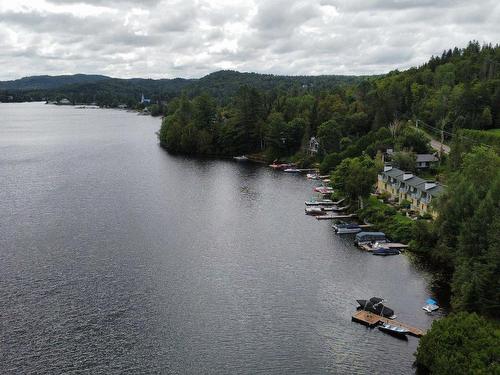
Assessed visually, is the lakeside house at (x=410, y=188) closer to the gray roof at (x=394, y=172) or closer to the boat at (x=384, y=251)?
the gray roof at (x=394, y=172)

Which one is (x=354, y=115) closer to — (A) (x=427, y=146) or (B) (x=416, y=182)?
(A) (x=427, y=146)

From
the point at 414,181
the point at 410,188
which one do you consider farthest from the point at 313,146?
the point at 410,188

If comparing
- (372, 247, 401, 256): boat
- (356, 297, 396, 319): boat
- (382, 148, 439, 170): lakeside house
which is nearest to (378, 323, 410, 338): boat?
(356, 297, 396, 319): boat

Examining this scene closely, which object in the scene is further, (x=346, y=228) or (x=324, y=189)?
(x=324, y=189)

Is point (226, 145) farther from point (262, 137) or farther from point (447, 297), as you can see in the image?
point (447, 297)

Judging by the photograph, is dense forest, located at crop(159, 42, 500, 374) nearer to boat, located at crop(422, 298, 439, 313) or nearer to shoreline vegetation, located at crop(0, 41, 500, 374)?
shoreline vegetation, located at crop(0, 41, 500, 374)

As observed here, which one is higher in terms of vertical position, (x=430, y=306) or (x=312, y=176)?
(x=312, y=176)

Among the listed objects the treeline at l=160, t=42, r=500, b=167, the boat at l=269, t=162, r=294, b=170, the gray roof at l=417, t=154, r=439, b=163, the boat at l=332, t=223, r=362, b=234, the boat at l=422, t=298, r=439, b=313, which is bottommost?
the boat at l=422, t=298, r=439, b=313
